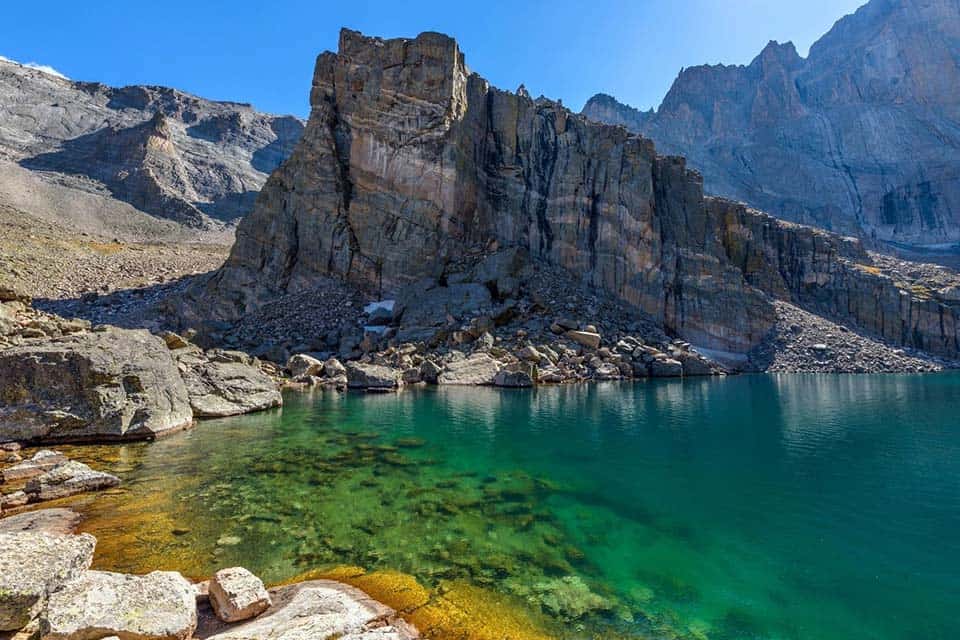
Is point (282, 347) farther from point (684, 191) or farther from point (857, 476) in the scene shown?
point (684, 191)

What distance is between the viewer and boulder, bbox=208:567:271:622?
7.37 m

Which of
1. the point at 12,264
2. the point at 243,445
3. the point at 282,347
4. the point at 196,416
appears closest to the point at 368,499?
the point at 243,445

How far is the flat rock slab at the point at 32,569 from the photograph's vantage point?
254 inches

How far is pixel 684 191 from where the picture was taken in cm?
7694

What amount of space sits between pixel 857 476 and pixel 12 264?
99090mm

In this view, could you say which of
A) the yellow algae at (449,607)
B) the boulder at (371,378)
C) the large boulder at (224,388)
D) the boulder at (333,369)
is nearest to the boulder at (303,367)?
the boulder at (333,369)

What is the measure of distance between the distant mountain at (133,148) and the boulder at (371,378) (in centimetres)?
10631

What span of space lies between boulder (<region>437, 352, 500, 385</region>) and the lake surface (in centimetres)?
1940

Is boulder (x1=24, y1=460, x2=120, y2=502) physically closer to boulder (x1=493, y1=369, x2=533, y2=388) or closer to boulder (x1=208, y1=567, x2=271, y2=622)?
boulder (x1=208, y1=567, x2=271, y2=622)

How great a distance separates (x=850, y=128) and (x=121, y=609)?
217 metres

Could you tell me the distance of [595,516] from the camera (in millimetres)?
12828

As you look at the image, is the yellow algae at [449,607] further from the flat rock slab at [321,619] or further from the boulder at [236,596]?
the boulder at [236,596]

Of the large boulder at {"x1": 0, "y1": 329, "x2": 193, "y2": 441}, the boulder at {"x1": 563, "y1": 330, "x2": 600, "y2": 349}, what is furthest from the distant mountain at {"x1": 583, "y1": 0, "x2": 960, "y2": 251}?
the large boulder at {"x1": 0, "y1": 329, "x2": 193, "y2": 441}

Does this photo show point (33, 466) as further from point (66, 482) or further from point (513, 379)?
point (513, 379)
